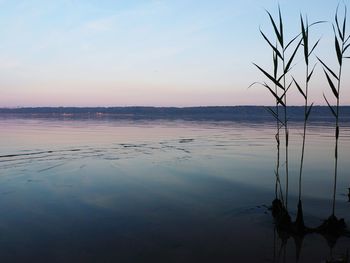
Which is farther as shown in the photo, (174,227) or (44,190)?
(44,190)

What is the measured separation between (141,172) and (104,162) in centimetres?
Result: 268

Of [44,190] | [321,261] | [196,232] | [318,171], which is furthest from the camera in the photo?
[318,171]

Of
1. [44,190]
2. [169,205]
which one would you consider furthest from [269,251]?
[44,190]

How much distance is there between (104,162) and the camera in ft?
46.7

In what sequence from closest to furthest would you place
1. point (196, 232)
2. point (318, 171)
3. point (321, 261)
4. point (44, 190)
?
1. point (321, 261)
2. point (196, 232)
3. point (44, 190)
4. point (318, 171)

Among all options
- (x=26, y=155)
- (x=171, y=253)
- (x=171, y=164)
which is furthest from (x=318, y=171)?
(x=26, y=155)

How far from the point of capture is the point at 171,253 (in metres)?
5.38

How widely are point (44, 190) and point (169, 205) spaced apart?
339 cm

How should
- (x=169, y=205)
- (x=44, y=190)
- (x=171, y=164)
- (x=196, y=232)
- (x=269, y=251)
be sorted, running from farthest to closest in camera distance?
1. (x=171, y=164)
2. (x=44, y=190)
3. (x=169, y=205)
4. (x=196, y=232)
5. (x=269, y=251)

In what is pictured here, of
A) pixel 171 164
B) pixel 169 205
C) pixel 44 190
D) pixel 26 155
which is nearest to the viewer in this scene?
pixel 169 205

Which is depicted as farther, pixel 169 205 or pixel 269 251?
pixel 169 205

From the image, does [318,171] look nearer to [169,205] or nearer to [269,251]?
[169,205]

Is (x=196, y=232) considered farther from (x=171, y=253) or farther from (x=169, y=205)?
(x=169, y=205)

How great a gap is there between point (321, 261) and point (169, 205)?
11.8ft
